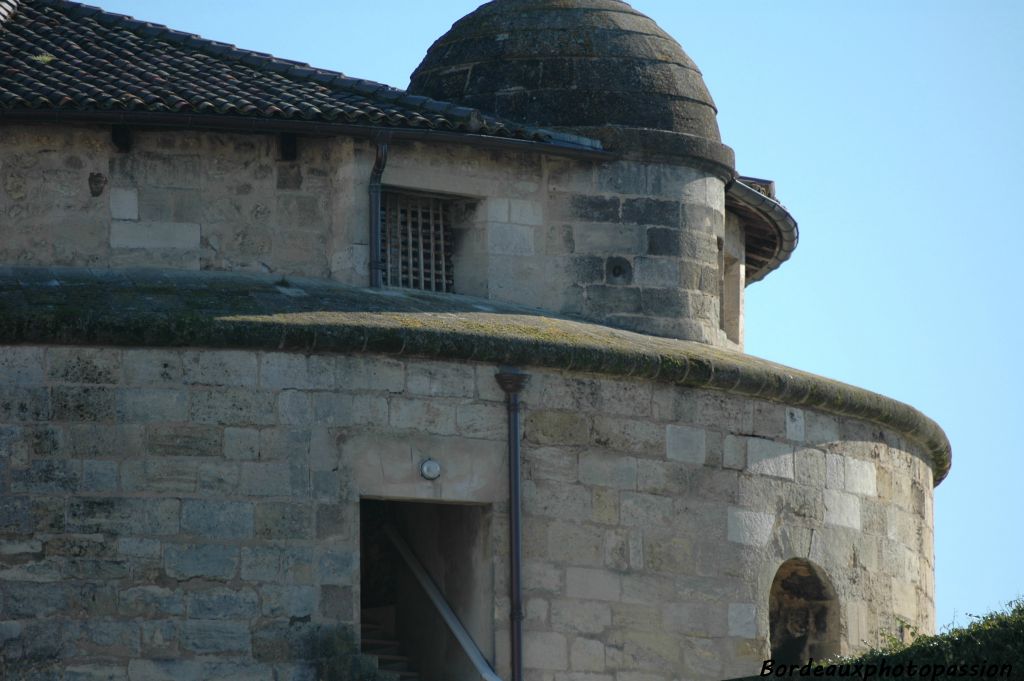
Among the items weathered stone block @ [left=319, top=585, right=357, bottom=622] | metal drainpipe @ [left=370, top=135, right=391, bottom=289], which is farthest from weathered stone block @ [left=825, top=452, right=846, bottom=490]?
weathered stone block @ [left=319, top=585, right=357, bottom=622]

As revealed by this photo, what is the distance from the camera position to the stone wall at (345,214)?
68.4 ft

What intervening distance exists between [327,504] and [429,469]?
888 mm

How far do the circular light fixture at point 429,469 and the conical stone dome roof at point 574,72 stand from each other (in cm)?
404

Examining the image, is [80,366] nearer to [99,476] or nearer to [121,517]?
[99,476]

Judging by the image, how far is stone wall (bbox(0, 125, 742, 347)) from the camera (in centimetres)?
2086

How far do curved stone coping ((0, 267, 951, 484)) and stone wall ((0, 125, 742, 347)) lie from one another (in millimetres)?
283

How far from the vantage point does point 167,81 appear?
21.3 meters

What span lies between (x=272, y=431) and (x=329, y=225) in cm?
251

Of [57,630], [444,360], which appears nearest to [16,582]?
[57,630]

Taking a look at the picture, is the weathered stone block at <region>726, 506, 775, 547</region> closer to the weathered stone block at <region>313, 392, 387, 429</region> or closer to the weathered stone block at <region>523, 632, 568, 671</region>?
the weathered stone block at <region>523, 632, 568, 671</region>

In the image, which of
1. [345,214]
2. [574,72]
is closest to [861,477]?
[574,72]

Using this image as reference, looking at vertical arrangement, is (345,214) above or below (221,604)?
above

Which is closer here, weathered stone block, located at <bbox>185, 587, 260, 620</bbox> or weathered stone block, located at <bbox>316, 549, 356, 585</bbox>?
weathered stone block, located at <bbox>185, 587, 260, 620</bbox>

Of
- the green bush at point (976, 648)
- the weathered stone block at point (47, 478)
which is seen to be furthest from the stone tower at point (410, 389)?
the green bush at point (976, 648)
